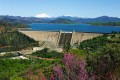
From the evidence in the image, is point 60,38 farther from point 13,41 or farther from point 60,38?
point 13,41

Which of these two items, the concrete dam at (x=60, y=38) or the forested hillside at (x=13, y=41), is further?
the concrete dam at (x=60, y=38)

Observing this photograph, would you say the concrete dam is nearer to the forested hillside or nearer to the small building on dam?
the small building on dam

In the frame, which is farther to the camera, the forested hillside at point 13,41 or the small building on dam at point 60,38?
the small building on dam at point 60,38

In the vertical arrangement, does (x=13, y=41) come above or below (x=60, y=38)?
below

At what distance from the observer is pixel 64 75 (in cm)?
608

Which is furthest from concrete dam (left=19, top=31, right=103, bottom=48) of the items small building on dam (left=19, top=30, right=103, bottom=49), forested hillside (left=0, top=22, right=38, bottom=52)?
forested hillside (left=0, top=22, right=38, bottom=52)

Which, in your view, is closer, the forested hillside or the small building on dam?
the forested hillside

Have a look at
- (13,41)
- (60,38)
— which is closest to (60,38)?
(60,38)

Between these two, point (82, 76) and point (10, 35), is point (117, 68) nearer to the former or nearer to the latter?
point (82, 76)

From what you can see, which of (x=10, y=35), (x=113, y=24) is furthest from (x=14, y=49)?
(x=113, y=24)

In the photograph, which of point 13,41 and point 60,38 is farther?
point 13,41

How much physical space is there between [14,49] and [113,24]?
134671mm

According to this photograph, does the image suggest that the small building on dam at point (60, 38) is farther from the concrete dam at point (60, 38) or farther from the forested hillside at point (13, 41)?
the forested hillside at point (13, 41)

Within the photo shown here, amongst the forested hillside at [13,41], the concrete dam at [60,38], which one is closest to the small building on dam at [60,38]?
the concrete dam at [60,38]
